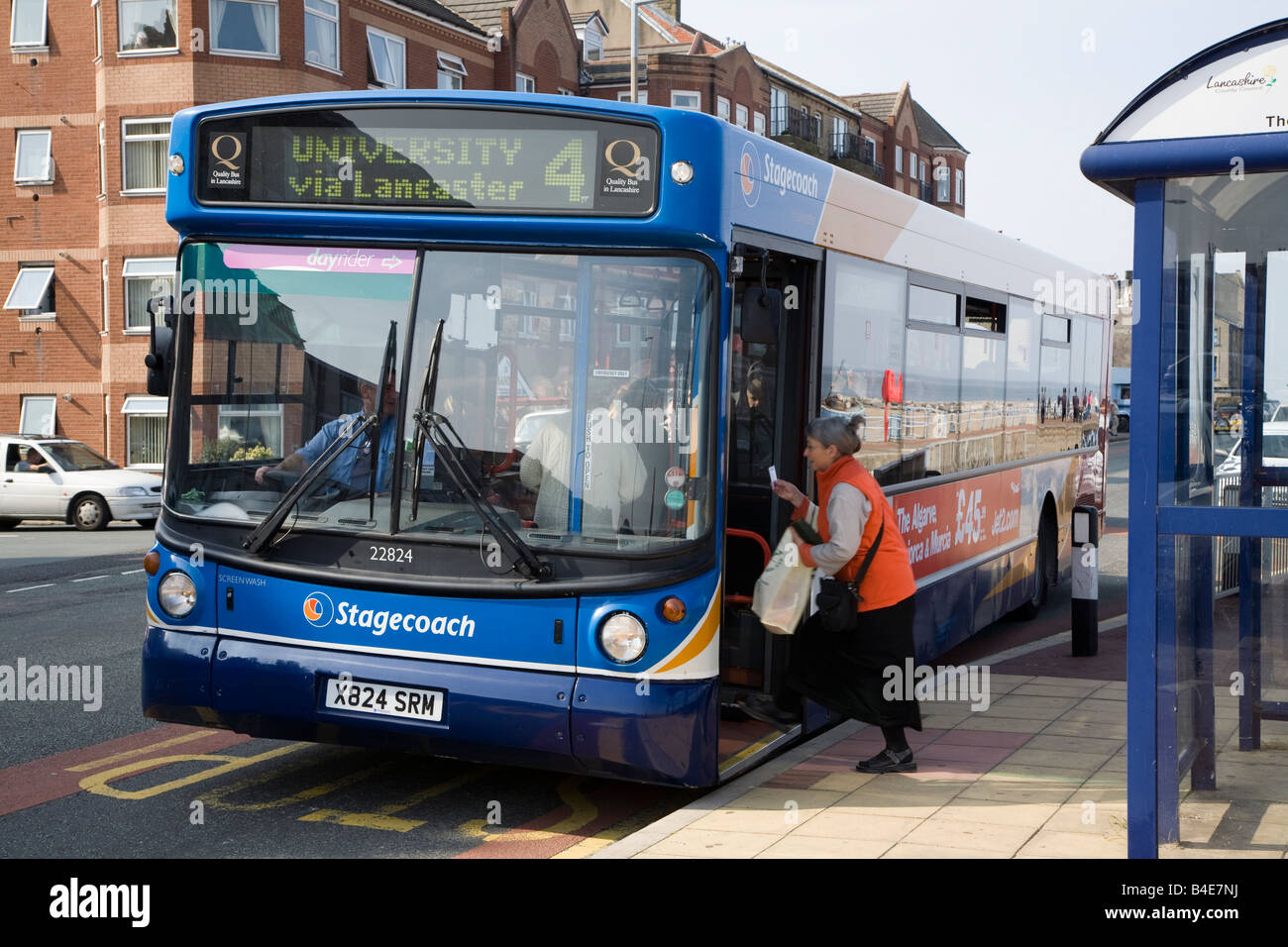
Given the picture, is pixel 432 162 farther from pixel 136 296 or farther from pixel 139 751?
pixel 136 296

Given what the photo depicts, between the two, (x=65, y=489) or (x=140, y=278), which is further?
(x=140, y=278)

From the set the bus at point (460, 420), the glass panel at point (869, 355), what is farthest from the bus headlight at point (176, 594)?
the glass panel at point (869, 355)

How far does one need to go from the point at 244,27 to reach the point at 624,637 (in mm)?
28558

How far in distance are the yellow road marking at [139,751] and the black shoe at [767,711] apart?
3.04 meters

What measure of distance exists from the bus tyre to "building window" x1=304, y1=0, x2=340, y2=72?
12.9m

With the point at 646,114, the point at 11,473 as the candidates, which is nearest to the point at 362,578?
the point at 646,114

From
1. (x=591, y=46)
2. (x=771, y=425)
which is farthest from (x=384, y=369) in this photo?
(x=591, y=46)

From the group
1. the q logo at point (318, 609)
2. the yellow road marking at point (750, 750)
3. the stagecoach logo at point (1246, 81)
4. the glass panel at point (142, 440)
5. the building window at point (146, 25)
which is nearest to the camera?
the stagecoach logo at point (1246, 81)

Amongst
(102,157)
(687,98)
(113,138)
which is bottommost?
(102,157)

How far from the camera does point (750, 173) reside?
6363mm

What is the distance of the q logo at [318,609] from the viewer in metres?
6.21

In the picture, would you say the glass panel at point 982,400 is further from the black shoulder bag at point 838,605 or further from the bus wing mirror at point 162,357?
the bus wing mirror at point 162,357

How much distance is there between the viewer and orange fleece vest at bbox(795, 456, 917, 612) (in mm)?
6738

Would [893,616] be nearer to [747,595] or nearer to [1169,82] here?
[747,595]
